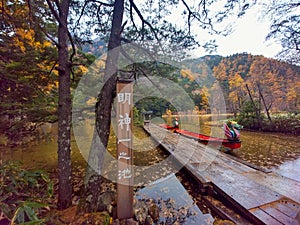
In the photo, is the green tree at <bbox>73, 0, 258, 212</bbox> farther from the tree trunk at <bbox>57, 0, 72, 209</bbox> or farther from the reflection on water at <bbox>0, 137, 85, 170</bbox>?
the reflection on water at <bbox>0, 137, 85, 170</bbox>

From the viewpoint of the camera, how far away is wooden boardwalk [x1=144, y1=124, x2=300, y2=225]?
2.13 metres

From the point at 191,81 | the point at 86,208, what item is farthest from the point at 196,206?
the point at 191,81

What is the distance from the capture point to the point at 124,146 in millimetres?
2127

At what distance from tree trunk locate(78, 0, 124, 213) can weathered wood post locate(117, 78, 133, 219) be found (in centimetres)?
47

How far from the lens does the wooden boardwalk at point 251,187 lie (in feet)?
7.00

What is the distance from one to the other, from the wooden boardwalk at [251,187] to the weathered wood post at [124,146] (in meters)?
1.67

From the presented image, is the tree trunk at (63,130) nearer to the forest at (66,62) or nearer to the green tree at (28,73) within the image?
the forest at (66,62)

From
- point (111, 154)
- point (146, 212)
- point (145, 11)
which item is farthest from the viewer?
point (111, 154)

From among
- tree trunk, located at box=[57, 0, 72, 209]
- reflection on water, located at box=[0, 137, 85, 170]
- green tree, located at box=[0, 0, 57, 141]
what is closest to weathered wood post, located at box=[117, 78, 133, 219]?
tree trunk, located at box=[57, 0, 72, 209]

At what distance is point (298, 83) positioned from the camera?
12.4 meters

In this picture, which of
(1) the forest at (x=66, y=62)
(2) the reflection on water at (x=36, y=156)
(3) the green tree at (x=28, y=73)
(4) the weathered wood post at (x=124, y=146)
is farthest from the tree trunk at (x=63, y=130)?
(2) the reflection on water at (x=36, y=156)

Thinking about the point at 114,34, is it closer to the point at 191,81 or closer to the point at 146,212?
the point at 146,212

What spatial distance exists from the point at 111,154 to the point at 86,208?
380 cm

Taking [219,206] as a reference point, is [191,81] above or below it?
above
